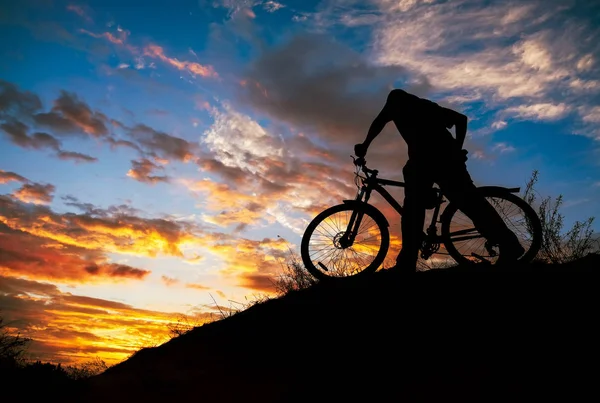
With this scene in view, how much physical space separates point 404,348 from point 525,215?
299 centimetres

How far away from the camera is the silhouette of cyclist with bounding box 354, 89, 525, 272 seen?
18.1 ft

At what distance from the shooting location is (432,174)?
18.2ft

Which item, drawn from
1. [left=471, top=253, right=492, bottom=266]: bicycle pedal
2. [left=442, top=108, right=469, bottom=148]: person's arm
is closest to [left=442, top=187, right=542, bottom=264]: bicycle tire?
[left=471, top=253, right=492, bottom=266]: bicycle pedal

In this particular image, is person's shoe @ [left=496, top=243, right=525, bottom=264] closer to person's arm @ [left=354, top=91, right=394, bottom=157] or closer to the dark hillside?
the dark hillside

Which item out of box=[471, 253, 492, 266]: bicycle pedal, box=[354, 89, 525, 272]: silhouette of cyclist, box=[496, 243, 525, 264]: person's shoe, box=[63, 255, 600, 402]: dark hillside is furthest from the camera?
box=[471, 253, 492, 266]: bicycle pedal

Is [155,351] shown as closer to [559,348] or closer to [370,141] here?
[370,141]

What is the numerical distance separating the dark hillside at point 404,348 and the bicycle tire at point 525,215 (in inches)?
18.7

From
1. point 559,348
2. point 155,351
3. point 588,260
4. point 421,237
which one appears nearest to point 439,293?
point 421,237

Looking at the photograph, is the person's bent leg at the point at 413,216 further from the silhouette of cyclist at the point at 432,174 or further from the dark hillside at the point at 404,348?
the dark hillside at the point at 404,348

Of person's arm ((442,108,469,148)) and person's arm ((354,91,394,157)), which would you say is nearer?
person's arm ((442,108,469,148))

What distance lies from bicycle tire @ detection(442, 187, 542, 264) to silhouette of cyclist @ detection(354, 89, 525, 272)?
1.00 ft

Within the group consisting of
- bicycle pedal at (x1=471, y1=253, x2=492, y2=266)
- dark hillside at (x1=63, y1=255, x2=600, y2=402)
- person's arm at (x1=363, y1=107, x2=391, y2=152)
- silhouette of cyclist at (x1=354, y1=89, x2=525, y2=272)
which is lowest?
dark hillside at (x1=63, y1=255, x2=600, y2=402)

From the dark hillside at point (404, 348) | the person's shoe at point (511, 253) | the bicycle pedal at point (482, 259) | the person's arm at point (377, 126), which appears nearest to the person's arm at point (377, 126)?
the person's arm at point (377, 126)

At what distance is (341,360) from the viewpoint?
4.56m
